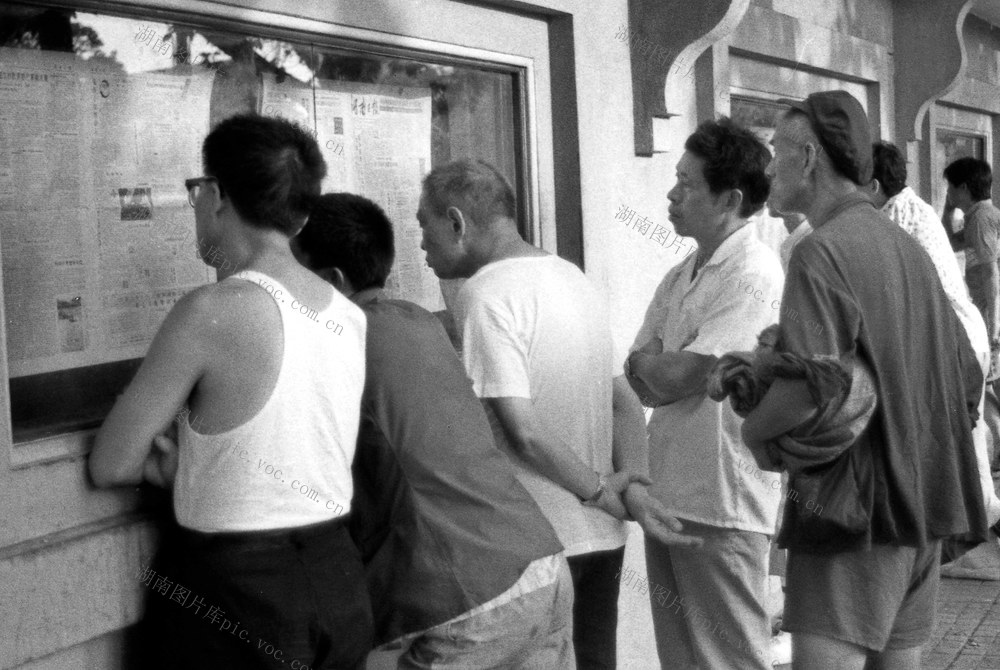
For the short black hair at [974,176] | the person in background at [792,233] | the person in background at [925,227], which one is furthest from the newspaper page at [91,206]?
the short black hair at [974,176]

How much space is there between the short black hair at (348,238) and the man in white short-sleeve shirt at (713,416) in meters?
1.07

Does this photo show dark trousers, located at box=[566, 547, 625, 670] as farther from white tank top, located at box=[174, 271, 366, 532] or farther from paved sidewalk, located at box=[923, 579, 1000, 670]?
paved sidewalk, located at box=[923, 579, 1000, 670]

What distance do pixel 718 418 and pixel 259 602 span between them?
1.59m

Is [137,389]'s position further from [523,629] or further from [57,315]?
[523,629]

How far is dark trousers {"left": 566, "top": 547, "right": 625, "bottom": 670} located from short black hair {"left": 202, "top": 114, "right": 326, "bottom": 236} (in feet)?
3.96

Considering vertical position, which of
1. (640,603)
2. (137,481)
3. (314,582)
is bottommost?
(640,603)

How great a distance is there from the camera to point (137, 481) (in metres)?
2.02

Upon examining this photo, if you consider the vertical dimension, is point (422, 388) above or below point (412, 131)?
below

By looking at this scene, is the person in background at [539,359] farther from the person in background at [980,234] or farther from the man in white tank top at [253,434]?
the person in background at [980,234]

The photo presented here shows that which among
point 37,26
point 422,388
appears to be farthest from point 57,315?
point 422,388

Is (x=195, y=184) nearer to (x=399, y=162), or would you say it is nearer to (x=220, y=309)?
(x=220, y=309)

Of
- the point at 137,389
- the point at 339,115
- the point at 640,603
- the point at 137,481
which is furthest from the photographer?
the point at 640,603

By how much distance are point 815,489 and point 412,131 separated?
140 cm

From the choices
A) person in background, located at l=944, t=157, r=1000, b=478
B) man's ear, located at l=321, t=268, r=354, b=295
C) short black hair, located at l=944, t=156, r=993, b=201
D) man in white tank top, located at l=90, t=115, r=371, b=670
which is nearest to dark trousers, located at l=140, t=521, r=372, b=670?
man in white tank top, located at l=90, t=115, r=371, b=670
